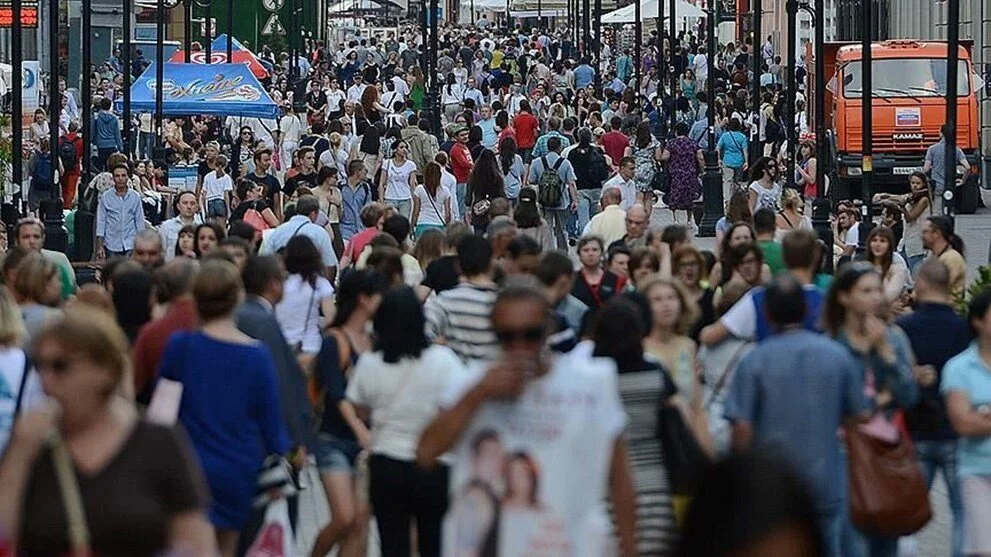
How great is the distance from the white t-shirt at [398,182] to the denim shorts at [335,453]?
1516 cm

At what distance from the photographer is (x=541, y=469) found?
22.1 feet

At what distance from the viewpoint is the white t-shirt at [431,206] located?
22.9 meters

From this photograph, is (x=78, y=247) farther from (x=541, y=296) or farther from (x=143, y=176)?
(x=541, y=296)

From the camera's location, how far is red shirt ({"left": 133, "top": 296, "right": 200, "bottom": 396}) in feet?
29.8

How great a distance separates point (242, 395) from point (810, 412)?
72.1 inches

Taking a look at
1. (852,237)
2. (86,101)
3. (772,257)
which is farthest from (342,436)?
(86,101)

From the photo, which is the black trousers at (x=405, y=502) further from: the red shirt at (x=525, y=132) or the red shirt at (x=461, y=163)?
the red shirt at (x=525, y=132)

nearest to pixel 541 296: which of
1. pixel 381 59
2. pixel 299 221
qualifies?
pixel 299 221

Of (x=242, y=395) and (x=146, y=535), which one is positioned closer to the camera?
(x=146, y=535)

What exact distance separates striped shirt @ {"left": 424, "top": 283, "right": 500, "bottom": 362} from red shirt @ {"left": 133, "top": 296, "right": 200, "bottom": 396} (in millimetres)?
1065

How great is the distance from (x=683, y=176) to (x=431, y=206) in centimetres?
727

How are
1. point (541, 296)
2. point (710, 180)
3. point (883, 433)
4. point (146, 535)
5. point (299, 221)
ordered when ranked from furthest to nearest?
point (710, 180) → point (299, 221) → point (883, 433) → point (541, 296) → point (146, 535)

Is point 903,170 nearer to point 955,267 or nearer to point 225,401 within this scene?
point 955,267

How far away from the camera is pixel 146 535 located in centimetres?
550
